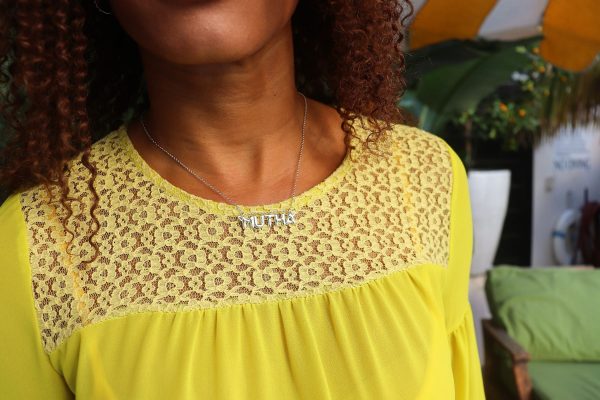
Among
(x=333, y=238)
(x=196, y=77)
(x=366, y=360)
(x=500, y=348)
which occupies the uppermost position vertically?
(x=196, y=77)

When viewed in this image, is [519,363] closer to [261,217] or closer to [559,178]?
[261,217]

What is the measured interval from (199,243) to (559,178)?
224 inches

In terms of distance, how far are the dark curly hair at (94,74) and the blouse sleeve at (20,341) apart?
0.33ft

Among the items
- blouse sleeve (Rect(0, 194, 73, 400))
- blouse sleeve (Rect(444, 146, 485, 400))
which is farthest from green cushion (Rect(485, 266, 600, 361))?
blouse sleeve (Rect(0, 194, 73, 400))

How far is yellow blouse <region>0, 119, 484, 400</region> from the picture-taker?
785mm

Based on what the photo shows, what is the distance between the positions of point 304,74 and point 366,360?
0.51 metres

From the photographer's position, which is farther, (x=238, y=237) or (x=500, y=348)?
(x=500, y=348)

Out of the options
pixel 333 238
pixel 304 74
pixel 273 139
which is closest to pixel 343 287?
pixel 333 238

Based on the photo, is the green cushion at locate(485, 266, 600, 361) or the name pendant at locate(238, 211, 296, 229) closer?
the name pendant at locate(238, 211, 296, 229)

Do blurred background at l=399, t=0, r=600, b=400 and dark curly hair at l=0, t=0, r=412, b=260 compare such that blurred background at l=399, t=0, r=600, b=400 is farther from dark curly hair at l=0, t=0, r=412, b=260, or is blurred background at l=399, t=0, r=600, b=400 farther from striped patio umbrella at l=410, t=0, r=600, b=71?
dark curly hair at l=0, t=0, r=412, b=260

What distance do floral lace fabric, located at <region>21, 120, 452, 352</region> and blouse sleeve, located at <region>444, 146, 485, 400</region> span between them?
0.11 ft

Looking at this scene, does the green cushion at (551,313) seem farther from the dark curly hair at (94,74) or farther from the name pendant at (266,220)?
the name pendant at (266,220)

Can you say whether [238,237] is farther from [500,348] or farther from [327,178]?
[500,348]

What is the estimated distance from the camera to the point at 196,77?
84 cm
